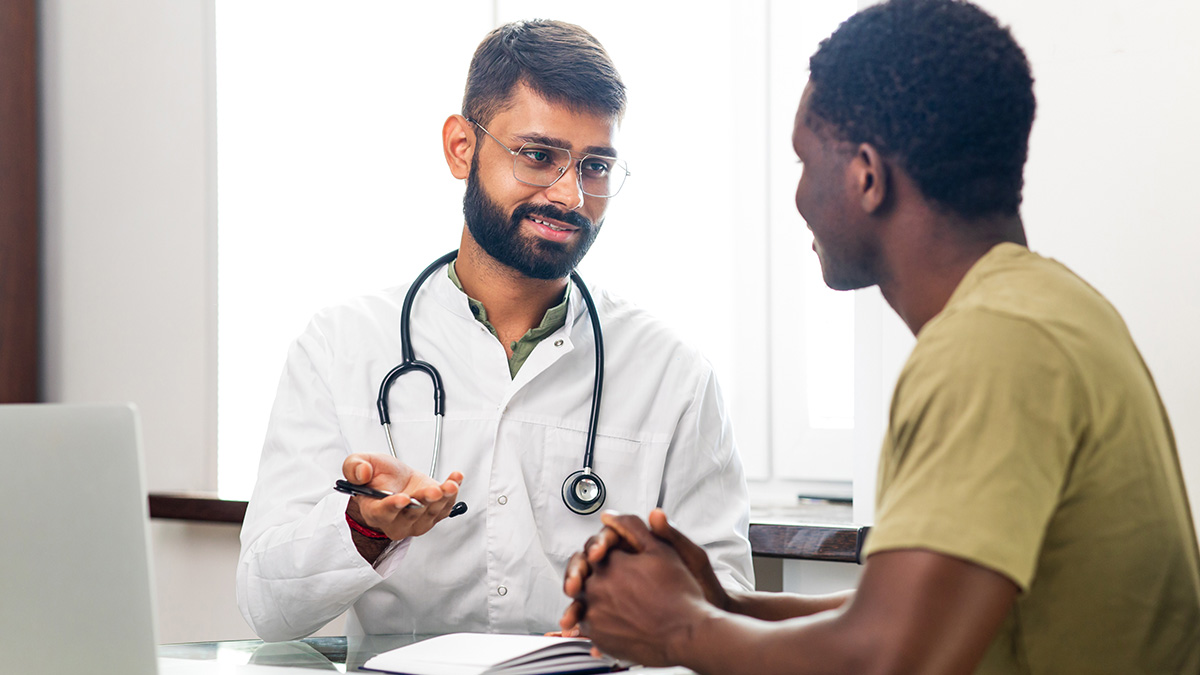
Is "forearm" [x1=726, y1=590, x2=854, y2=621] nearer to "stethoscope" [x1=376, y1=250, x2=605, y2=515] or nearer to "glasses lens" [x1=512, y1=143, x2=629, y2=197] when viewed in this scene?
"stethoscope" [x1=376, y1=250, x2=605, y2=515]

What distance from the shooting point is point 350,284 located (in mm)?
2791

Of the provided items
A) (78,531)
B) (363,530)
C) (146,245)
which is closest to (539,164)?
(363,530)

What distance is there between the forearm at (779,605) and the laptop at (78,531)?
2.00 feet

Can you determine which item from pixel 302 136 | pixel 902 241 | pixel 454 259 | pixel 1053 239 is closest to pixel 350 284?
pixel 302 136

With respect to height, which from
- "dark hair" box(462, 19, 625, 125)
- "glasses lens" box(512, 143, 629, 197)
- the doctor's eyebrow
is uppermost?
"dark hair" box(462, 19, 625, 125)

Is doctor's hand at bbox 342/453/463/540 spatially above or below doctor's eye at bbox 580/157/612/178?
below

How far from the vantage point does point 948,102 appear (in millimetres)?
919

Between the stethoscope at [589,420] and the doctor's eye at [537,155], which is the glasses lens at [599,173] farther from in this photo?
the stethoscope at [589,420]

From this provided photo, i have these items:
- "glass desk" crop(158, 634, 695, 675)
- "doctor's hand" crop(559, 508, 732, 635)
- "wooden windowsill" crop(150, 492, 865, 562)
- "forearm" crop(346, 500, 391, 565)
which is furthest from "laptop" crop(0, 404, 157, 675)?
"wooden windowsill" crop(150, 492, 865, 562)

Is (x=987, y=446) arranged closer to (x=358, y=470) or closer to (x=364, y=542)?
(x=358, y=470)

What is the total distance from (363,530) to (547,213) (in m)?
0.56

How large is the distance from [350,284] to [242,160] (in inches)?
17.6

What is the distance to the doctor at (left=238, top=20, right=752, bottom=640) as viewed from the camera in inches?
62.4

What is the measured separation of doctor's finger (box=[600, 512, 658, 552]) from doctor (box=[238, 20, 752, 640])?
53 centimetres
